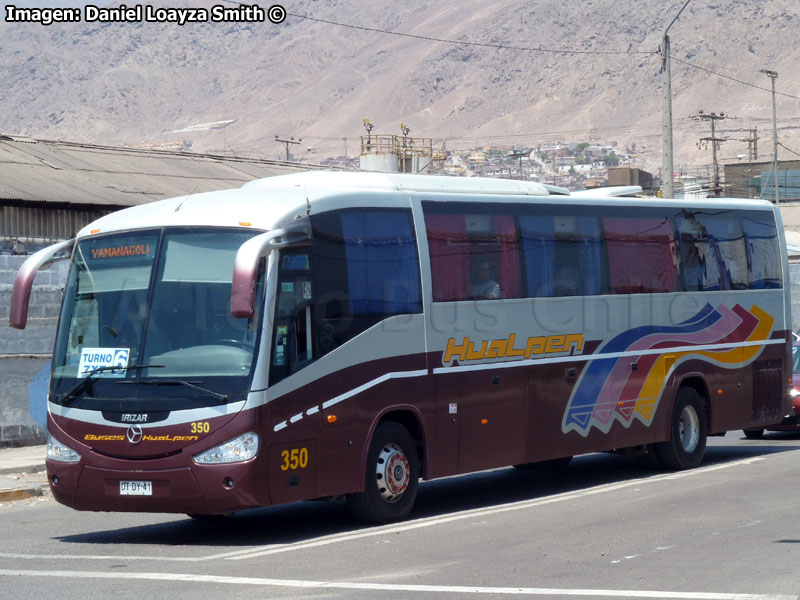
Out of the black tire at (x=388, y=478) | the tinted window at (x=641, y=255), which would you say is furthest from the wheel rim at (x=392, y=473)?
the tinted window at (x=641, y=255)

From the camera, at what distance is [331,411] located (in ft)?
39.4

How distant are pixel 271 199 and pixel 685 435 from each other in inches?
293

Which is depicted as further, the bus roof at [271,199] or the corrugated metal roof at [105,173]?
the corrugated metal roof at [105,173]

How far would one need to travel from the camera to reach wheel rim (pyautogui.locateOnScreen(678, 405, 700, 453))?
1694 centimetres

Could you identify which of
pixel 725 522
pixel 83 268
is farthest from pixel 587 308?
pixel 83 268

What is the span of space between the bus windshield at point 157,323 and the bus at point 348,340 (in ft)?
0.05

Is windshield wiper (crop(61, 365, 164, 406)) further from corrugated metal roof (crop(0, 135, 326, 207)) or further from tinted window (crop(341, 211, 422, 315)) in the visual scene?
corrugated metal roof (crop(0, 135, 326, 207))

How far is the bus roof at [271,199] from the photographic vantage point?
11.9m

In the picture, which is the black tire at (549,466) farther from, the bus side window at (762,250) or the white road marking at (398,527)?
the bus side window at (762,250)

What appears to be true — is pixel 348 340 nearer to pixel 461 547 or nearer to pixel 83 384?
pixel 461 547

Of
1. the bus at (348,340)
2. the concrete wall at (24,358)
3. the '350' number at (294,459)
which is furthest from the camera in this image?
the concrete wall at (24,358)

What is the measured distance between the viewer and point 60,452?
39.3ft

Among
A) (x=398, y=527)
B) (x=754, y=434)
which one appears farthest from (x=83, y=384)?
(x=754, y=434)

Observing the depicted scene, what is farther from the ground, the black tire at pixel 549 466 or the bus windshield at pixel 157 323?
the bus windshield at pixel 157 323
